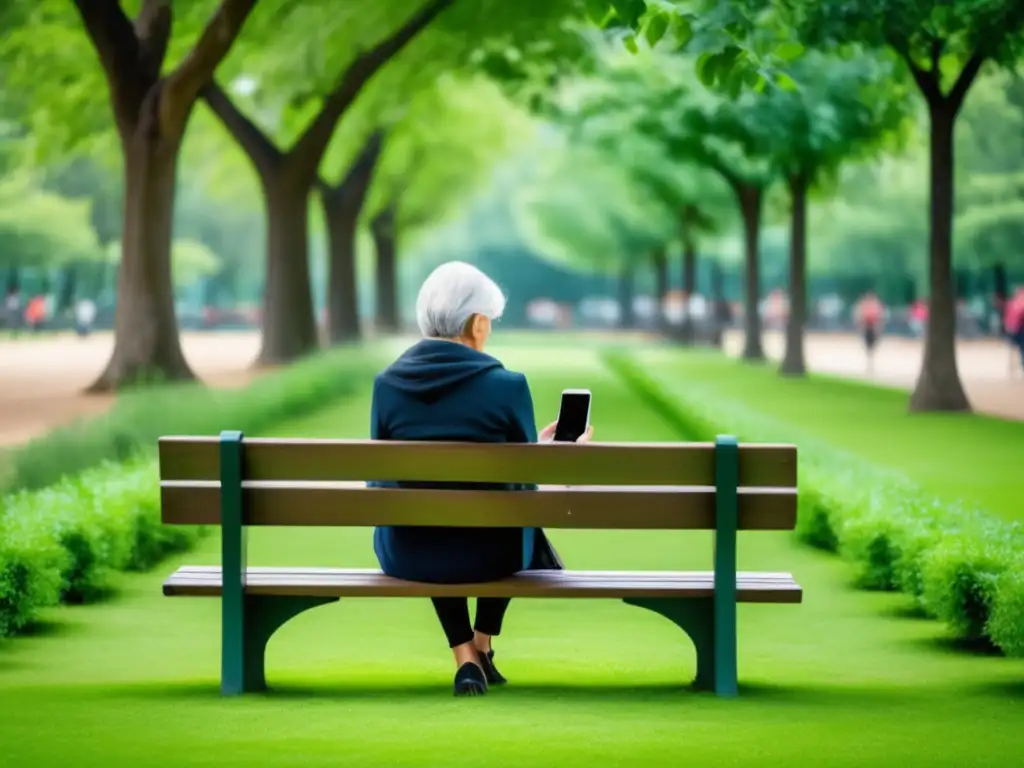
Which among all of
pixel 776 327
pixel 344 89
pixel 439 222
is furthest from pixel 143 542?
pixel 776 327

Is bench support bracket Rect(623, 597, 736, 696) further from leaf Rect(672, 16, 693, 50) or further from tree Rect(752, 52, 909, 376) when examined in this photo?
tree Rect(752, 52, 909, 376)

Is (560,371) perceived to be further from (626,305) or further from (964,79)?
(626,305)

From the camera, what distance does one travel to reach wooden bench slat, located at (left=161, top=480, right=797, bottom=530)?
646 centimetres

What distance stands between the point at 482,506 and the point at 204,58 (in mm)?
17350

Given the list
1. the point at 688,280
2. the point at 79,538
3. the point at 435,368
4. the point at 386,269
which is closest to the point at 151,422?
the point at 79,538

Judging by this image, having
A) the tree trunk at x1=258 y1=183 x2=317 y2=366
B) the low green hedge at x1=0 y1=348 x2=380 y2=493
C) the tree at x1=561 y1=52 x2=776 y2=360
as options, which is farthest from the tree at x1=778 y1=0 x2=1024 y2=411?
the tree trunk at x1=258 y1=183 x2=317 y2=366

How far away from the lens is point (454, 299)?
6676mm

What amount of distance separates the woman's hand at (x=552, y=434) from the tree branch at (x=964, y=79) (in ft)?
58.1

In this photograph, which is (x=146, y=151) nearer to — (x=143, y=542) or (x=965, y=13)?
(x=965, y=13)

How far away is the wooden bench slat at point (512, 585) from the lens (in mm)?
6535

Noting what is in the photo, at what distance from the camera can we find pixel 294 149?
31.5 m

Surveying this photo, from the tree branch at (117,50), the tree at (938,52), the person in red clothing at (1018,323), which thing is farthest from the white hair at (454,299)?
the person in red clothing at (1018,323)

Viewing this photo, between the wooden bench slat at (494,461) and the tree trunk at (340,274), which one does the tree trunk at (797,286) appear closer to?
the tree trunk at (340,274)

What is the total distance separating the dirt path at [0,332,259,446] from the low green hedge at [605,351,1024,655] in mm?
6812
